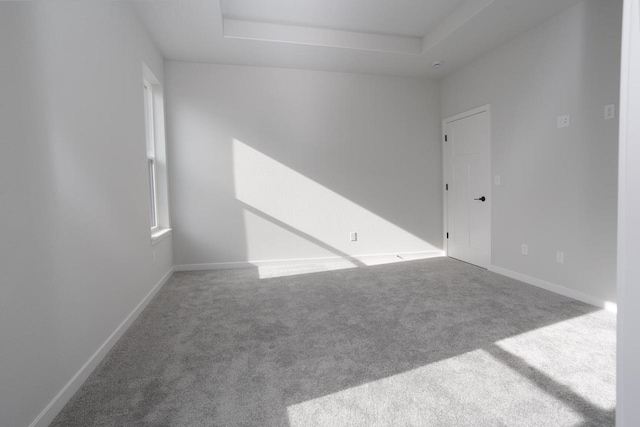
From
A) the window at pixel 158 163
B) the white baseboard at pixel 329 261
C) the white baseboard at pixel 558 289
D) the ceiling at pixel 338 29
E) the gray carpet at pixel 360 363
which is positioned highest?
the ceiling at pixel 338 29

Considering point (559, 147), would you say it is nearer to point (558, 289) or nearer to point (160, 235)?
point (558, 289)

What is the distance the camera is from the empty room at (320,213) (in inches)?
63.4

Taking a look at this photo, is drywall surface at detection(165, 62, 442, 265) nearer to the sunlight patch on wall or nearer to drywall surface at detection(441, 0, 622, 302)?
the sunlight patch on wall

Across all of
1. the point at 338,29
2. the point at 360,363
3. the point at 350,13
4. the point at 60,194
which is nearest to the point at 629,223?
the point at 360,363

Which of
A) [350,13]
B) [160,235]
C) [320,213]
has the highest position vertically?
[350,13]

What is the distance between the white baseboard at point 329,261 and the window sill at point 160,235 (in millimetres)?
583

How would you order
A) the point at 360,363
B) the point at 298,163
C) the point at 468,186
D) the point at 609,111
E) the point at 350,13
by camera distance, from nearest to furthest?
the point at 360,363
the point at 609,111
the point at 350,13
the point at 468,186
the point at 298,163

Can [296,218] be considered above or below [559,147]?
below

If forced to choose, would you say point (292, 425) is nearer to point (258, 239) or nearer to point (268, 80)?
point (258, 239)

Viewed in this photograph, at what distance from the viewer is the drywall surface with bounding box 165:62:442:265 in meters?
4.62

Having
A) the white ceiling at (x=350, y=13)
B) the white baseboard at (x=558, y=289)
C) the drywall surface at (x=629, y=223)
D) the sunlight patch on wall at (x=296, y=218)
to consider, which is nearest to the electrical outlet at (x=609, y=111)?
the white baseboard at (x=558, y=289)

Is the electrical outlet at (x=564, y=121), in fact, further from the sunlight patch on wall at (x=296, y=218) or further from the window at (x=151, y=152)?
the window at (x=151, y=152)

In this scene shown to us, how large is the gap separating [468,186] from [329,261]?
2148 millimetres

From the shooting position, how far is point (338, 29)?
4.13 metres
